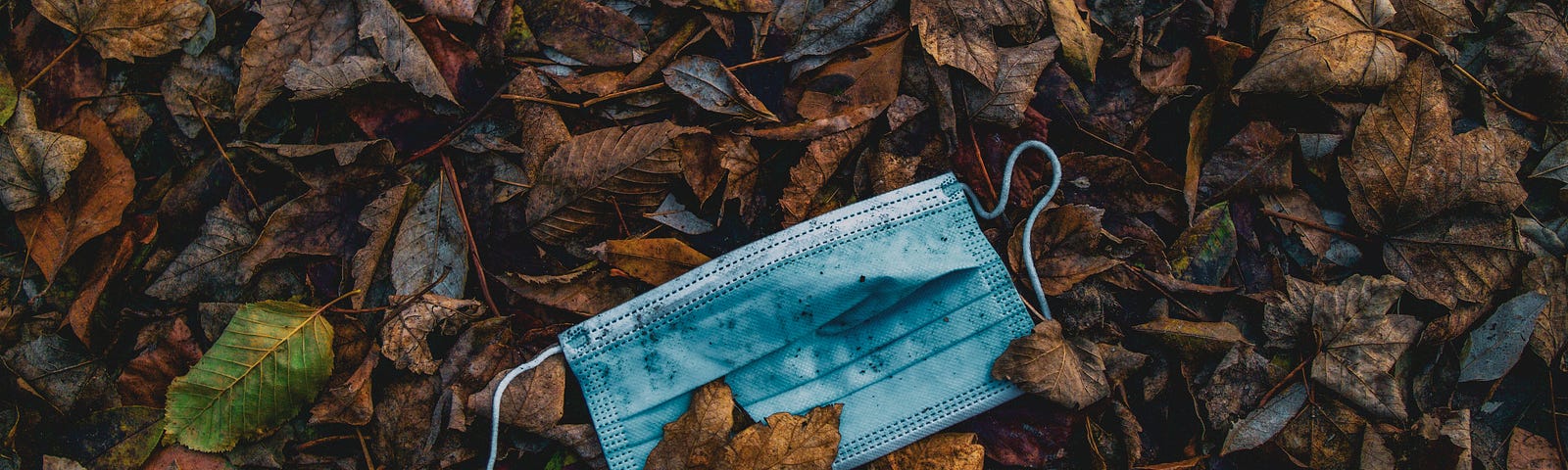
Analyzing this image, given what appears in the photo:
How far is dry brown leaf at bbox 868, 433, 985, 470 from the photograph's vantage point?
6.33ft

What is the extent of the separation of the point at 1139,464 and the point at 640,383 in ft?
3.99

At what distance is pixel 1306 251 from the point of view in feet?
6.76

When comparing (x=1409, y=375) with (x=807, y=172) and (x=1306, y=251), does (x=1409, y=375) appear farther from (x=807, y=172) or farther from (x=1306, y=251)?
(x=807, y=172)

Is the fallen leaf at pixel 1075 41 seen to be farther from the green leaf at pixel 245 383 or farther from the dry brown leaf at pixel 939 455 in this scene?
the green leaf at pixel 245 383

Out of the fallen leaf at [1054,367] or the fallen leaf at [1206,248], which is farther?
the fallen leaf at [1206,248]

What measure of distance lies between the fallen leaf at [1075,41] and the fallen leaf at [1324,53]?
1.17ft

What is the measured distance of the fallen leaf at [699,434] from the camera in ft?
6.18

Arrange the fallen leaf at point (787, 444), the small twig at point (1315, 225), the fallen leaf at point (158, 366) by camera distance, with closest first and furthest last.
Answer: the fallen leaf at point (787, 444), the fallen leaf at point (158, 366), the small twig at point (1315, 225)

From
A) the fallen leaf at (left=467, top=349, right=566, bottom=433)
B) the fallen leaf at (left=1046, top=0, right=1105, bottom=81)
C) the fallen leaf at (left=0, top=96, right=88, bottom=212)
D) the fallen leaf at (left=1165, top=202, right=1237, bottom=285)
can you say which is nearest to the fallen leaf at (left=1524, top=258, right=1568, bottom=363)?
the fallen leaf at (left=1165, top=202, right=1237, bottom=285)

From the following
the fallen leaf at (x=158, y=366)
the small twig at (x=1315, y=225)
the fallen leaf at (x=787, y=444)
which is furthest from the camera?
the small twig at (x=1315, y=225)

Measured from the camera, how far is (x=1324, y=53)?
197 centimetres

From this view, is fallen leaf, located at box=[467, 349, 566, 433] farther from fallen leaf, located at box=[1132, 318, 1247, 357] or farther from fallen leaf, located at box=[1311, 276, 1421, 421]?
fallen leaf, located at box=[1311, 276, 1421, 421]

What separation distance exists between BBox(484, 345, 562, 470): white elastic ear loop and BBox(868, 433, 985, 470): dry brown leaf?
84cm

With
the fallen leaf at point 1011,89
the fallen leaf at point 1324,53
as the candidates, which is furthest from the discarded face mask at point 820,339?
the fallen leaf at point 1324,53
